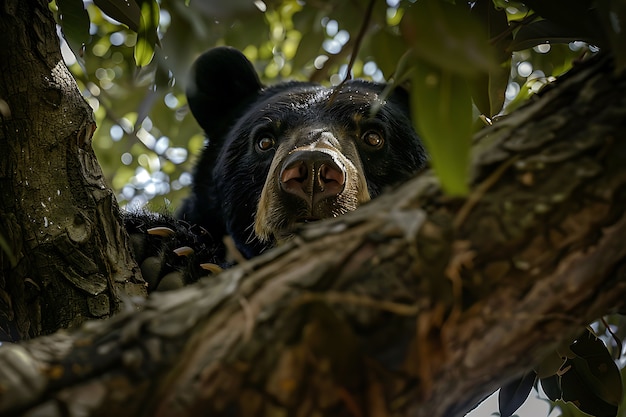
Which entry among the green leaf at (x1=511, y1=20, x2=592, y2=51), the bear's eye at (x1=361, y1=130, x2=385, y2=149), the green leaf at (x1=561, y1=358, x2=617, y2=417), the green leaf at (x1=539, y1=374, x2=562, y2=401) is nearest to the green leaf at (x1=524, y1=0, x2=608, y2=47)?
the green leaf at (x1=511, y1=20, x2=592, y2=51)

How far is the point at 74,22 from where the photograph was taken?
230 cm

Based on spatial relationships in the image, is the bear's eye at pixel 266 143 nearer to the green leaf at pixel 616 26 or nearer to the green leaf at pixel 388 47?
the green leaf at pixel 388 47

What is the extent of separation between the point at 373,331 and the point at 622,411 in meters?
2.74

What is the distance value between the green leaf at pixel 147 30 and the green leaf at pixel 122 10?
1.08 feet

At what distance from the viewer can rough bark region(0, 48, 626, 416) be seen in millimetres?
1163

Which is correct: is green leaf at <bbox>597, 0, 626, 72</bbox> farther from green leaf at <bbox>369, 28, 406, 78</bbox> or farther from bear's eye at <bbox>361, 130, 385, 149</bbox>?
bear's eye at <bbox>361, 130, 385, 149</bbox>

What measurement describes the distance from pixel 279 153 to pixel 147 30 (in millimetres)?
1732

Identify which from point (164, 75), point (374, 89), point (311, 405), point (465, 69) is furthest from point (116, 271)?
point (374, 89)

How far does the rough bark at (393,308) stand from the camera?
116cm

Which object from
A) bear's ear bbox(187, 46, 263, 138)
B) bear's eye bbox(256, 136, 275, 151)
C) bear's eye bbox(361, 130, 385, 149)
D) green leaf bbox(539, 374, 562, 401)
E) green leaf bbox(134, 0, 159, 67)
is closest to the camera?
green leaf bbox(134, 0, 159, 67)

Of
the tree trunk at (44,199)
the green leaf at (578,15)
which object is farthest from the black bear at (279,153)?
the green leaf at (578,15)

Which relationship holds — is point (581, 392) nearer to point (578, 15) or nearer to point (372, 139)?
point (578, 15)

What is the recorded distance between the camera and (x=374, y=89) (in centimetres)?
450

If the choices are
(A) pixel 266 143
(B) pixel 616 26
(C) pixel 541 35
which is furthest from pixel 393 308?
(A) pixel 266 143
